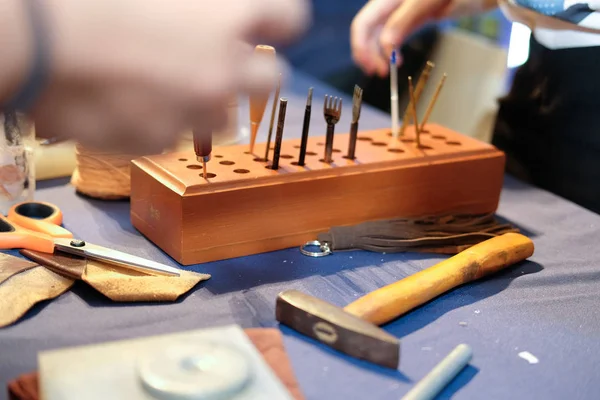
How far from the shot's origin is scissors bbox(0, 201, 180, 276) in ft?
3.26

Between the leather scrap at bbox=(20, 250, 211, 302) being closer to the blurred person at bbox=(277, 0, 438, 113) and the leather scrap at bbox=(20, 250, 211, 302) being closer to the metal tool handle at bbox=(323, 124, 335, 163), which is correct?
the metal tool handle at bbox=(323, 124, 335, 163)

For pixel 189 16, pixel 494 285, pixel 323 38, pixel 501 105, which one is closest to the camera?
pixel 189 16

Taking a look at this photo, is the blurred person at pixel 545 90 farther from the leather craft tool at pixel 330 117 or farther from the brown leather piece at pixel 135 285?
the brown leather piece at pixel 135 285

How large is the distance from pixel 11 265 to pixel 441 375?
1.89 ft

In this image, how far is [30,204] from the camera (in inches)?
45.6

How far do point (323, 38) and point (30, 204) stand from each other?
1997mm

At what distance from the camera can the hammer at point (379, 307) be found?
2.68ft


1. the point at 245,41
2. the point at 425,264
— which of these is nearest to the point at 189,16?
the point at 245,41

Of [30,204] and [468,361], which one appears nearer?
[468,361]

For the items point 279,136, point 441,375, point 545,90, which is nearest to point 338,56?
point 545,90

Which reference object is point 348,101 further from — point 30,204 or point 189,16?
point 189,16

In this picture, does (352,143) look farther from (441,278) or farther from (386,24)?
(386,24)

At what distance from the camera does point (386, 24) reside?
154 centimetres

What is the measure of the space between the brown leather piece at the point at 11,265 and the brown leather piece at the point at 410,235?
0.43m
